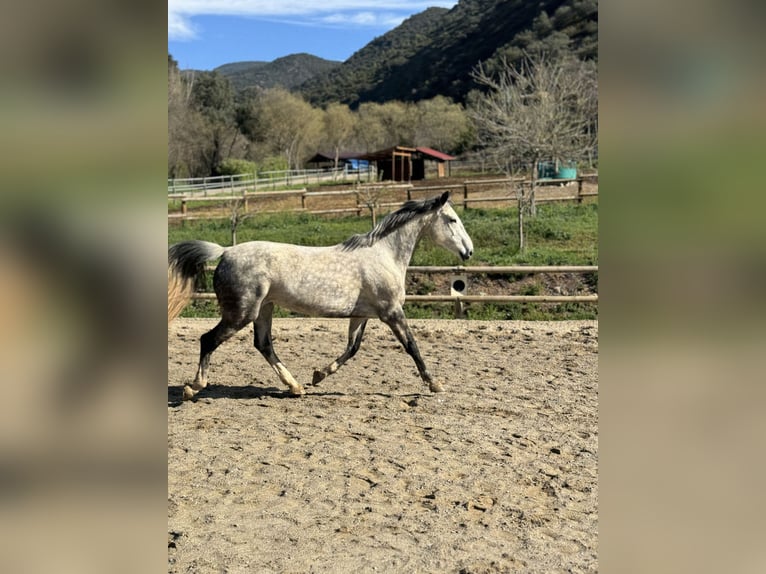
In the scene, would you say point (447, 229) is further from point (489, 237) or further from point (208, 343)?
point (489, 237)

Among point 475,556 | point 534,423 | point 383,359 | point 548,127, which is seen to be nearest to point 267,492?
point 475,556

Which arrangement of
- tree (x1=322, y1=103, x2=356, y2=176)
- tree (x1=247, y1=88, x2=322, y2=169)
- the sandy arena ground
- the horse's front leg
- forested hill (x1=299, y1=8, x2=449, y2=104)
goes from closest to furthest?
the sandy arena ground < the horse's front leg < tree (x1=247, y1=88, x2=322, y2=169) < tree (x1=322, y1=103, x2=356, y2=176) < forested hill (x1=299, y1=8, x2=449, y2=104)

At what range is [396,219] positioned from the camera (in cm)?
527

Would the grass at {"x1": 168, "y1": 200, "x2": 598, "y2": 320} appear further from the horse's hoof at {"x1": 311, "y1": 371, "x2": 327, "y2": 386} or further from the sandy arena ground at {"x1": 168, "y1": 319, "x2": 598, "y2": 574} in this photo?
the horse's hoof at {"x1": 311, "y1": 371, "x2": 327, "y2": 386}

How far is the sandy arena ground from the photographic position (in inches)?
107

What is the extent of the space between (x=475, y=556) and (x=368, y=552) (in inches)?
17.0

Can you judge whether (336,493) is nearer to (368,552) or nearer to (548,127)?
(368,552)

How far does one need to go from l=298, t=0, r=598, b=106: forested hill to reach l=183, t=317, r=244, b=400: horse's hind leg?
124 ft

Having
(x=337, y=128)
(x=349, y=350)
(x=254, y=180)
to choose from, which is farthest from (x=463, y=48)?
(x=349, y=350)

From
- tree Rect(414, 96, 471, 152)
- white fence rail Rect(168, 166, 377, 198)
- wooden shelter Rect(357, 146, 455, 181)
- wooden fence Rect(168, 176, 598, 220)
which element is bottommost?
wooden fence Rect(168, 176, 598, 220)

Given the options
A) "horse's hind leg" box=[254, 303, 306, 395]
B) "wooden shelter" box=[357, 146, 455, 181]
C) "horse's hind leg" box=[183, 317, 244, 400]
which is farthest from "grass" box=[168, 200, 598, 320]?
"wooden shelter" box=[357, 146, 455, 181]

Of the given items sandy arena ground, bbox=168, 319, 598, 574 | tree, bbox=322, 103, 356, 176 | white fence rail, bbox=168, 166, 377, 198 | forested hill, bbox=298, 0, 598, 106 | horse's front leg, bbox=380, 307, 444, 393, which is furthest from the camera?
forested hill, bbox=298, 0, 598, 106

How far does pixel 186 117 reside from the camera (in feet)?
127

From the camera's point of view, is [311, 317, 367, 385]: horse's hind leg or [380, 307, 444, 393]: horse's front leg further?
[311, 317, 367, 385]: horse's hind leg
